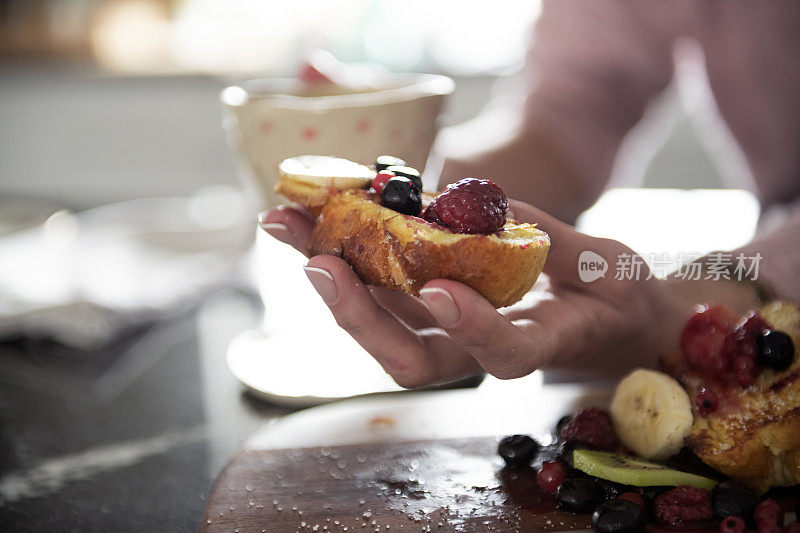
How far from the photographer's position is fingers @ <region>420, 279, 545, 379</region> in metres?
0.61

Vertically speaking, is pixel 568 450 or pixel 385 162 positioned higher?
pixel 385 162

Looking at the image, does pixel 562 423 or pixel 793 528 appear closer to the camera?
pixel 793 528

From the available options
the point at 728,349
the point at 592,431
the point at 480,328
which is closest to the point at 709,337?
the point at 728,349

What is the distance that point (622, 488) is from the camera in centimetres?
71

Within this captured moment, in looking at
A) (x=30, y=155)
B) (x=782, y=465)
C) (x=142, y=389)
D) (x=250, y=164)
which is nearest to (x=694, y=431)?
(x=782, y=465)

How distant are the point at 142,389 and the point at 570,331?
64 cm

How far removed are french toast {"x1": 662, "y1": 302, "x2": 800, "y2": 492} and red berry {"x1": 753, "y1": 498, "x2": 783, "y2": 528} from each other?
58 millimetres

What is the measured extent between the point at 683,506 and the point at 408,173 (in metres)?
0.39

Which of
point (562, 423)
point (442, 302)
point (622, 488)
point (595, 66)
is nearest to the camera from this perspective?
point (442, 302)

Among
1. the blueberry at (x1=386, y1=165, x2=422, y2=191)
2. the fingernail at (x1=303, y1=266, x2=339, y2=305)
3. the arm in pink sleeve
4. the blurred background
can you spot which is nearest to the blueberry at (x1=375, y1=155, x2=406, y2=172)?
the blueberry at (x1=386, y1=165, x2=422, y2=191)

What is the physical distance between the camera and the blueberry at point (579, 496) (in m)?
0.69

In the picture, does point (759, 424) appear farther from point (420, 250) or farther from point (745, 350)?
point (420, 250)

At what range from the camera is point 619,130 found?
56.1 inches

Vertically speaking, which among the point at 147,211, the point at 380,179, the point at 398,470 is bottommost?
the point at 147,211
